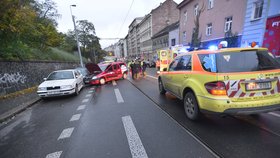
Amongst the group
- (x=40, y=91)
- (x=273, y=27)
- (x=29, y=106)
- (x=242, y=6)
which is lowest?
(x=29, y=106)

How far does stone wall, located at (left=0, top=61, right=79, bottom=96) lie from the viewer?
30.8ft

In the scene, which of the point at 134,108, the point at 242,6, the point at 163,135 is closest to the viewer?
the point at 163,135

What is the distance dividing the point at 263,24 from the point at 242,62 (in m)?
10.8

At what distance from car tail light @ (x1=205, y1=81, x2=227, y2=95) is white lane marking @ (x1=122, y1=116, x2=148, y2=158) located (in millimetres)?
1947

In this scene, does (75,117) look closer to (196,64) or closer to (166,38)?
(196,64)

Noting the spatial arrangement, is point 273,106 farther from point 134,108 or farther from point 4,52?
point 4,52

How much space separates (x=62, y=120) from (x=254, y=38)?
14335mm

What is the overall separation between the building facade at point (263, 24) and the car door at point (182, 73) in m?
7.12

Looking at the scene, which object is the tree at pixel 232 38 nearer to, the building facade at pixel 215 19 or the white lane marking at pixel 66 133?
the building facade at pixel 215 19

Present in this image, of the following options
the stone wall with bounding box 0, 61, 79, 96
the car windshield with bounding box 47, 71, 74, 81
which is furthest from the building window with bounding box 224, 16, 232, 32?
the stone wall with bounding box 0, 61, 79, 96

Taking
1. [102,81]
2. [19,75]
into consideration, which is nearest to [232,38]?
[102,81]

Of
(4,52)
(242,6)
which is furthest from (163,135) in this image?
(242,6)

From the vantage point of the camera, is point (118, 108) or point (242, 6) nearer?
point (118, 108)

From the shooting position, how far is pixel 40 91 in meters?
8.03
